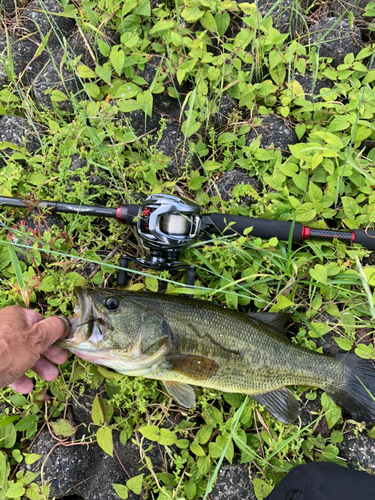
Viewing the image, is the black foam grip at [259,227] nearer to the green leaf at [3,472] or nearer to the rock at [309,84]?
the rock at [309,84]

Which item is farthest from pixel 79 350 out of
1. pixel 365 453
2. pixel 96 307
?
pixel 365 453

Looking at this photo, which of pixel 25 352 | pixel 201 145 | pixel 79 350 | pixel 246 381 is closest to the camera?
pixel 25 352

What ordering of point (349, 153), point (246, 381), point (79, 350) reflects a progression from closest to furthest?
1. point (79, 350)
2. point (246, 381)
3. point (349, 153)

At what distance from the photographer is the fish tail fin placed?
2707 millimetres

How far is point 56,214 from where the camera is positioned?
2.95m

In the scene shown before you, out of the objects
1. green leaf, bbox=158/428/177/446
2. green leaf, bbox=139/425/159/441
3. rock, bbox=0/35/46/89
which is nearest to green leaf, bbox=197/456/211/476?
green leaf, bbox=158/428/177/446

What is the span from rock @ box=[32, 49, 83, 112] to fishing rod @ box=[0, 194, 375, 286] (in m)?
1.07

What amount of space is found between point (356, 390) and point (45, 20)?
14.6 feet

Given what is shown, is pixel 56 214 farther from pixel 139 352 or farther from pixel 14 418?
pixel 14 418

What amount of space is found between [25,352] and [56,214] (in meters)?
1.29

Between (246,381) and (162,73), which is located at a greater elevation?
(162,73)

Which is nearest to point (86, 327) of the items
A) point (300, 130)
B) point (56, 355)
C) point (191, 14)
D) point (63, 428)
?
point (56, 355)

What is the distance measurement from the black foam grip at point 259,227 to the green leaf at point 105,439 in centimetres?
179

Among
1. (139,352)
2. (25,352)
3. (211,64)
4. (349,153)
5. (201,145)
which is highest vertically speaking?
(211,64)
